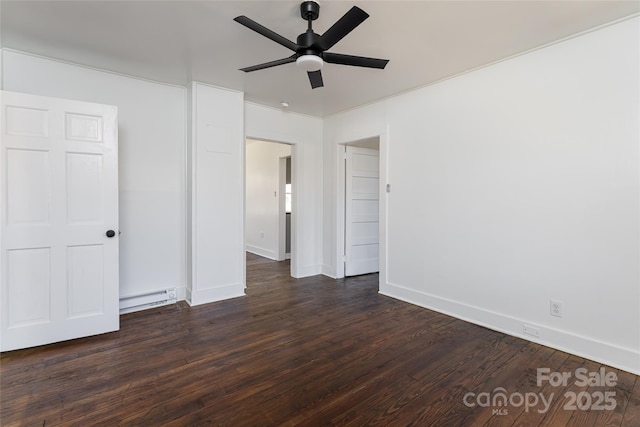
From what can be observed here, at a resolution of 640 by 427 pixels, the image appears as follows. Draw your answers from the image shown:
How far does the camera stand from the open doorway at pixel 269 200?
627cm

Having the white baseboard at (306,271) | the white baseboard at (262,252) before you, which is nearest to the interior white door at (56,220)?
the white baseboard at (306,271)

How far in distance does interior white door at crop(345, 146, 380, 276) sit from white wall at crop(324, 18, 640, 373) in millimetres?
1124

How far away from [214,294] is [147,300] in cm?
73

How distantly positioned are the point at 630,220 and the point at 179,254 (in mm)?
4339

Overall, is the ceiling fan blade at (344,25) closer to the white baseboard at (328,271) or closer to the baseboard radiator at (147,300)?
the baseboard radiator at (147,300)

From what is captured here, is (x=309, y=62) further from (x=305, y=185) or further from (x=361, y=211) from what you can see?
(x=361, y=211)

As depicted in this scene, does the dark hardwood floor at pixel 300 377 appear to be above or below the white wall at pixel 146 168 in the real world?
below

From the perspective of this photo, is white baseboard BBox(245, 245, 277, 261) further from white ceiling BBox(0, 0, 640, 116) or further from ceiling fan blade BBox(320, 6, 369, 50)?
ceiling fan blade BBox(320, 6, 369, 50)

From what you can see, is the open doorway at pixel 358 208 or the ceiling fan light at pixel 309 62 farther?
the open doorway at pixel 358 208

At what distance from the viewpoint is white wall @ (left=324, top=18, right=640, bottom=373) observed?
2.28 m

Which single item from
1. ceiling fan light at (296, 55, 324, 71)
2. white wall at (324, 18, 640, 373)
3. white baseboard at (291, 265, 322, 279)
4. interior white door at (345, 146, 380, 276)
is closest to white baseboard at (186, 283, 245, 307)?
white baseboard at (291, 265, 322, 279)

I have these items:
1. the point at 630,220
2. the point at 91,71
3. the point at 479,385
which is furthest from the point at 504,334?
the point at 91,71

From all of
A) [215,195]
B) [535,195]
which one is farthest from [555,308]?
[215,195]

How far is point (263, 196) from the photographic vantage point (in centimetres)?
684
